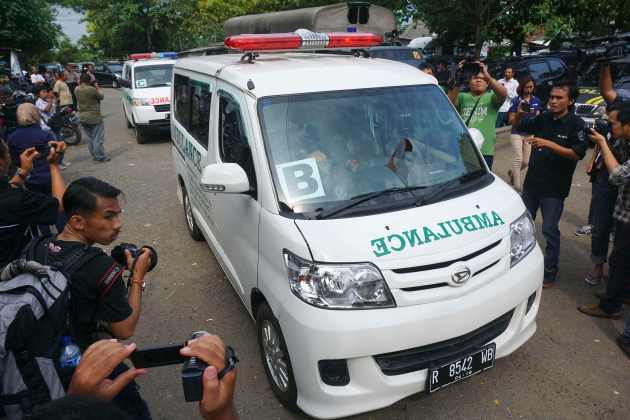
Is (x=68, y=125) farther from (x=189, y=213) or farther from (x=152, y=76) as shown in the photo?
(x=189, y=213)

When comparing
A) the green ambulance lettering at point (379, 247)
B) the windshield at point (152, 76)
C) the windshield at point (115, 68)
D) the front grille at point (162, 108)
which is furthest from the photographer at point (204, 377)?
the windshield at point (115, 68)

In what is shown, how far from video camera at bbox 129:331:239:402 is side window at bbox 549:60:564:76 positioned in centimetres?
1363

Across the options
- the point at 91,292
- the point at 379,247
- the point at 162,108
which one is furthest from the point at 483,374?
the point at 162,108

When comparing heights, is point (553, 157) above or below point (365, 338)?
above

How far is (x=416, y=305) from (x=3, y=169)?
248cm

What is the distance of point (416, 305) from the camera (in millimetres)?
2357

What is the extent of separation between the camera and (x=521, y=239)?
2.85 m

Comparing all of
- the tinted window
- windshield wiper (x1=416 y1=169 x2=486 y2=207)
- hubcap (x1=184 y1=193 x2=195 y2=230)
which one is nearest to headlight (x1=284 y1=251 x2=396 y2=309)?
windshield wiper (x1=416 y1=169 x2=486 y2=207)

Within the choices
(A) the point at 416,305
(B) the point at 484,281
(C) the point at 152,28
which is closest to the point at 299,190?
(A) the point at 416,305

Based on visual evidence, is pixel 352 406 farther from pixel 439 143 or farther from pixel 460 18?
pixel 460 18

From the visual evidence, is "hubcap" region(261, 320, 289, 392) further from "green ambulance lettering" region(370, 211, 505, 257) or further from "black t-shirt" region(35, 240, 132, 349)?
"black t-shirt" region(35, 240, 132, 349)

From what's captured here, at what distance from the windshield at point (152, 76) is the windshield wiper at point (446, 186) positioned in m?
9.80

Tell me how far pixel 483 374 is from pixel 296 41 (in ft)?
9.73

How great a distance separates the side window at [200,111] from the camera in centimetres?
401
